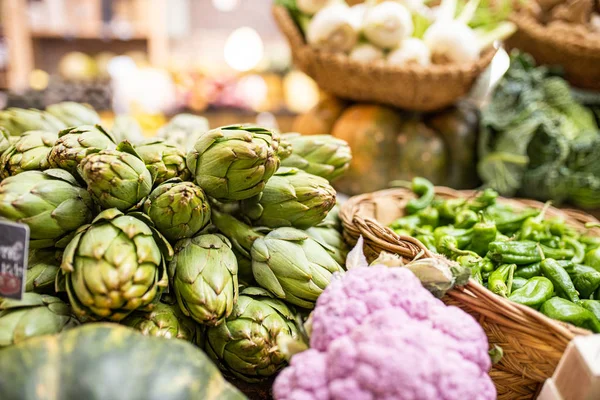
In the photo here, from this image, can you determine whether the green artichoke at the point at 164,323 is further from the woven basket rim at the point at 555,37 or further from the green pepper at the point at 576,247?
the woven basket rim at the point at 555,37

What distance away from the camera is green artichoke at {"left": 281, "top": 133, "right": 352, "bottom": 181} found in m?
1.42

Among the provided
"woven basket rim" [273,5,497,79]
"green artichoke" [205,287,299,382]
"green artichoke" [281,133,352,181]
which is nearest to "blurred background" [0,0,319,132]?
"woven basket rim" [273,5,497,79]

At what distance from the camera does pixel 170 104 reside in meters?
4.55

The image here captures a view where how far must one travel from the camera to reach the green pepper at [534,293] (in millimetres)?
1149

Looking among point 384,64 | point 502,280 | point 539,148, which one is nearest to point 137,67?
point 384,64

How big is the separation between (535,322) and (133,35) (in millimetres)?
4922

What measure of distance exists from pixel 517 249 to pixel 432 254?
1.10 feet

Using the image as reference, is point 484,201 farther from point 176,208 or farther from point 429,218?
point 176,208

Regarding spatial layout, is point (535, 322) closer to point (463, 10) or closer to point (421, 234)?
point (421, 234)

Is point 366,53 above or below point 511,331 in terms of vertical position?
above

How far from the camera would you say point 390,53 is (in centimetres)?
218

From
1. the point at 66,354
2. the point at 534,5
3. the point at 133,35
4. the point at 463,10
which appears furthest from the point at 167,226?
the point at 133,35

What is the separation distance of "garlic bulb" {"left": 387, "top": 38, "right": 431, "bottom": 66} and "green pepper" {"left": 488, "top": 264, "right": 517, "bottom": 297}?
1.10 m

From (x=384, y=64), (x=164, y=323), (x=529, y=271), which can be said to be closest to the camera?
(x=164, y=323)
